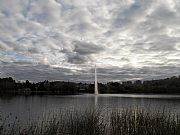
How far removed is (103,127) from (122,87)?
137m

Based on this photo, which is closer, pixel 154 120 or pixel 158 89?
pixel 154 120

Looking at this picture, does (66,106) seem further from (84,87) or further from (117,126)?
(84,87)

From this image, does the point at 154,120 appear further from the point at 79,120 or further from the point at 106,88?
the point at 106,88

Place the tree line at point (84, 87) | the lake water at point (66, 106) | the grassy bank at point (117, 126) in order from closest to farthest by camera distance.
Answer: the grassy bank at point (117, 126) < the lake water at point (66, 106) < the tree line at point (84, 87)

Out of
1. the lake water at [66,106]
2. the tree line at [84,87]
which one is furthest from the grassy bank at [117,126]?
the tree line at [84,87]

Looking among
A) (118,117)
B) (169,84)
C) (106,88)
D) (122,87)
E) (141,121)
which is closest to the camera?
(141,121)

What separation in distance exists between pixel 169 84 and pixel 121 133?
113 metres

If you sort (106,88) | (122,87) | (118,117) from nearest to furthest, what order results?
(118,117), (122,87), (106,88)

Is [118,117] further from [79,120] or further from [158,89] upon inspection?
[158,89]

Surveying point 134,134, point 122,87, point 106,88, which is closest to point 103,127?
point 134,134

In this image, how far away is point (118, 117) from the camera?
45.9 feet

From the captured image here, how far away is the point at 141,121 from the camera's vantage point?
12.8 meters

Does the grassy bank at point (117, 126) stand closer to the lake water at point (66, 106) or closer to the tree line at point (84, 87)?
the lake water at point (66, 106)

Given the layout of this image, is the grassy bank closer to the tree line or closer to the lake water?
the lake water
